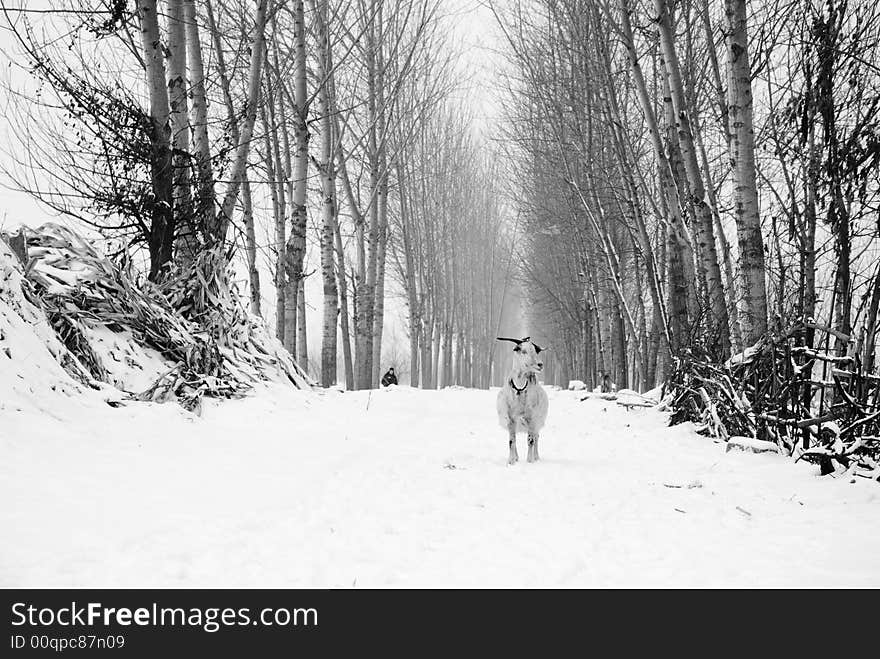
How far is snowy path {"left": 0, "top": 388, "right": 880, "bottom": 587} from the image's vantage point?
211 centimetres

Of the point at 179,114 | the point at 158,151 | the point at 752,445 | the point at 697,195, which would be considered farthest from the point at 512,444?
the point at 179,114

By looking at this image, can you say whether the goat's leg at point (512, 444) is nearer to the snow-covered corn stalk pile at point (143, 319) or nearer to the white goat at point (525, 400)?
the white goat at point (525, 400)

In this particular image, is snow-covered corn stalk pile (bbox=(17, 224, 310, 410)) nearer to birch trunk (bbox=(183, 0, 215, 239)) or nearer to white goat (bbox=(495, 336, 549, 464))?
birch trunk (bbox=(183, 0, 215, 239))

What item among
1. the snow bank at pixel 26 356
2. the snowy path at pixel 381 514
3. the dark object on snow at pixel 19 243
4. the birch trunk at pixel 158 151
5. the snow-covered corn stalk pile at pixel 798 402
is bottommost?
the snowy path at pixel 381 514

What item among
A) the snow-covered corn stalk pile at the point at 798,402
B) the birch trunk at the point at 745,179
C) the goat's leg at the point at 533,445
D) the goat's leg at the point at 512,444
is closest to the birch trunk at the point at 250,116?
the goat's leg at the point at 512,444

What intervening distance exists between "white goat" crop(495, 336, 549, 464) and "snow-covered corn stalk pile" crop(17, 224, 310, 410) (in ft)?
9.56

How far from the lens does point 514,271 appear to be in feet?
124

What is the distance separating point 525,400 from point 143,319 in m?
4.20

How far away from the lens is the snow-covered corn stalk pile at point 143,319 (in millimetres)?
5164

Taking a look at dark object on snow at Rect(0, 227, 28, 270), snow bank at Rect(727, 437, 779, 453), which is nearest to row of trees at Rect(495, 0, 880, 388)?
snow bank at Rect(727, 437, 779, 453)

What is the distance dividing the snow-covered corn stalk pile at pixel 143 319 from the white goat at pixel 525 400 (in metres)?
2.91

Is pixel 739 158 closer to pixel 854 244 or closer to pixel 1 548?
pixel 854 244

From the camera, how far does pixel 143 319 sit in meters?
6.02

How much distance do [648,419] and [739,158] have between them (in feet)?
12.2
